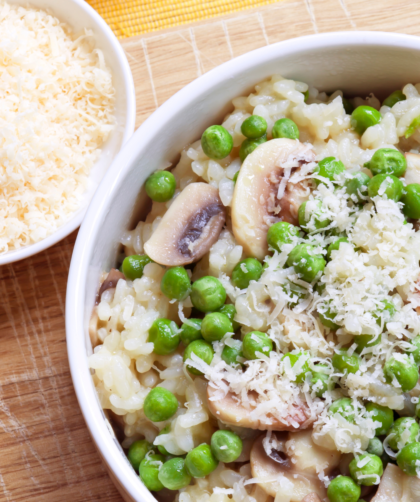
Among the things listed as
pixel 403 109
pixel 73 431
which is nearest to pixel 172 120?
pixel 403 109

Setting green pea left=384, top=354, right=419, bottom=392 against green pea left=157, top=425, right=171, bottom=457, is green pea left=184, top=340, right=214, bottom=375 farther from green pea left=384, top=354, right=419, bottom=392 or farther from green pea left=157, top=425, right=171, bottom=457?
green pea left=384, top=354, right=419, bottom=392

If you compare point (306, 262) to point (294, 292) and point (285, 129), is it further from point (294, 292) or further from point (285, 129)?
point (285, 129)

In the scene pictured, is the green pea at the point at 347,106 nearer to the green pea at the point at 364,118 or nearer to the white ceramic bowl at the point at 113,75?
the green pea at the point at 364,118

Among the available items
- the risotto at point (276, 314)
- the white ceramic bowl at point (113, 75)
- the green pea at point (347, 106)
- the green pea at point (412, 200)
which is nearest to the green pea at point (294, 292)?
the risotto at point (276, 314)

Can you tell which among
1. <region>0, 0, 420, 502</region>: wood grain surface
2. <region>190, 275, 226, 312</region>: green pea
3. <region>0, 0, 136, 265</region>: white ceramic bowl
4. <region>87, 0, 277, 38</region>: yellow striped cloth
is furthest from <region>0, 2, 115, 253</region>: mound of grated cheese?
<region>190, 275, 226, 312</region>: green pea

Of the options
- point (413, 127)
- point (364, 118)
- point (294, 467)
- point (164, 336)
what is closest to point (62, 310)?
point (164, 336)
